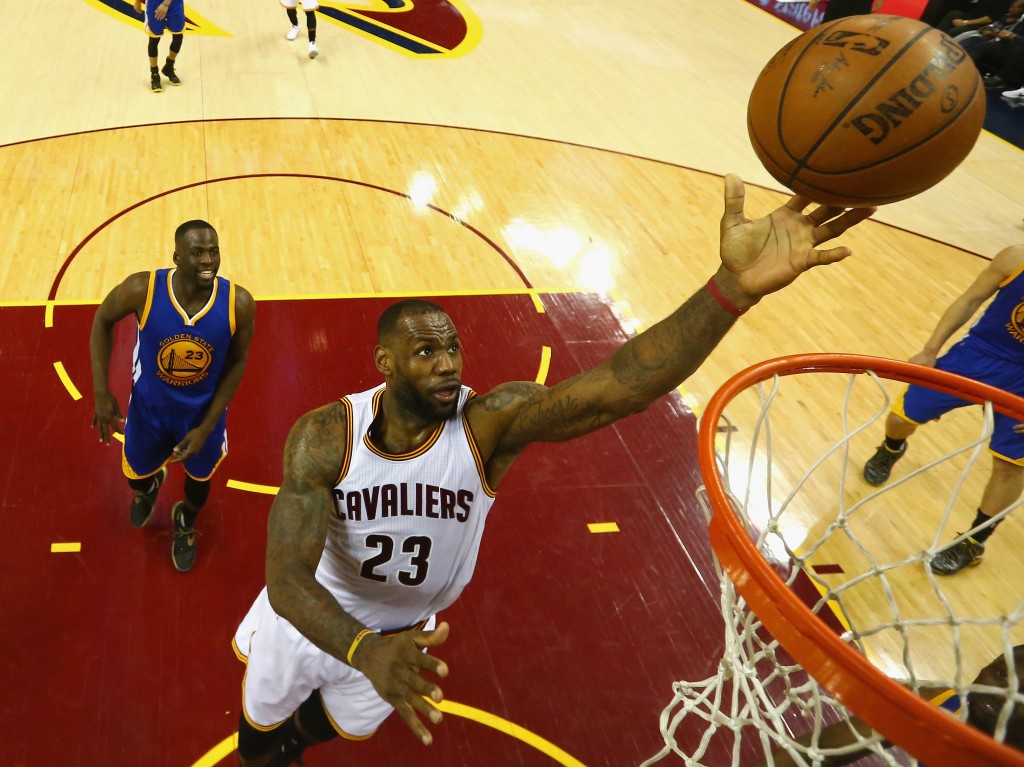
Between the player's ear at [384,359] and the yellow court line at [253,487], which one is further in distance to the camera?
the yellow court line at [253,487]

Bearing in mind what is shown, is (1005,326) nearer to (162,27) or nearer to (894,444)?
(894,444)

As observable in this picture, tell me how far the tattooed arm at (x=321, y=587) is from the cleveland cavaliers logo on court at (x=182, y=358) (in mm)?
1349

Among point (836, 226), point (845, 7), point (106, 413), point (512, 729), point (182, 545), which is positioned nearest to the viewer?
point (836, 226)

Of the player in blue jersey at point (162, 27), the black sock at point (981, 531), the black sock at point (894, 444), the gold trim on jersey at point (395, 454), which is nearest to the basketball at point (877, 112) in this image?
the gold trim on jersey at point (395, 454)

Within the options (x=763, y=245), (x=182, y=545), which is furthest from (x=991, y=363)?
(x=182, y=545)

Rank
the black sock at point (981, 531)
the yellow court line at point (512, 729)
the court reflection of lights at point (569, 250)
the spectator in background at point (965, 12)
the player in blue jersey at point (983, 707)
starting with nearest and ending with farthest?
1. the player in blue jersey at point (983, 707)
2. the yellow court line at point (512, 729)
3. the black sock at point (981, 531)
4. the court reflection of lights at point (569, 250)
5. the spectator in background at point (965, 12)

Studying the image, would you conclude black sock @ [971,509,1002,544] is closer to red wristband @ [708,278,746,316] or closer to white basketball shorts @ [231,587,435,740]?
red wristband @ [708,278,746,316]

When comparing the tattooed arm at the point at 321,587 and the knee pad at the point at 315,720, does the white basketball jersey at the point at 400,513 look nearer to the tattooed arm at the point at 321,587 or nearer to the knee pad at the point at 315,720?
the tattooed arm at the point at 321,587

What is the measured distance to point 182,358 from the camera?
375 centimetres

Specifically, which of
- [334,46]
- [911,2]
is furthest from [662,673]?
[911,2]

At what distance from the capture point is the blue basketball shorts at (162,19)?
840 centimetres

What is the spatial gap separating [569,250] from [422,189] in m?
1.52

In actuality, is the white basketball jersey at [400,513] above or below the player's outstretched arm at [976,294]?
below

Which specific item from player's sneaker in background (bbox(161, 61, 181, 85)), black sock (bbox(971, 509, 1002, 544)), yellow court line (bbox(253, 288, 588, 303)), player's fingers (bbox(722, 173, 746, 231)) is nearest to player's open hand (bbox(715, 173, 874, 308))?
player's fingers (bbox(722, 173, 746, 231))
